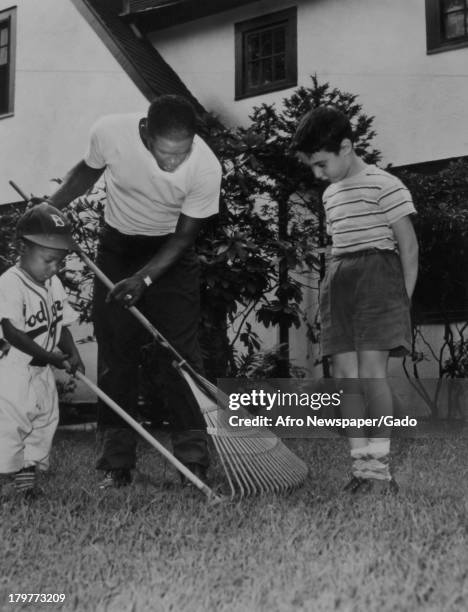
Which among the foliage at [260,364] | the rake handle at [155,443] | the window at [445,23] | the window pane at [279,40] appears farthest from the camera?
the window pane at [279,40]

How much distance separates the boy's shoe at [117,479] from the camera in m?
3.50

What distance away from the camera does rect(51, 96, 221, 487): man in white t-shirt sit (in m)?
3.56

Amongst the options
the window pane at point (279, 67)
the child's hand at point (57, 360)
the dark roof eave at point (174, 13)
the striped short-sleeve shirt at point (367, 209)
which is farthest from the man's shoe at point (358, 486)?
the dark roof eave at point (174, 13)

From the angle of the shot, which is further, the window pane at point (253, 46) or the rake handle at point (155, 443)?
the window pane at point (253, 46)

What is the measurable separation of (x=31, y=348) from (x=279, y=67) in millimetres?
6760

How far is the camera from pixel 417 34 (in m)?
8.25

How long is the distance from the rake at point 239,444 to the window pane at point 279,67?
622 cm

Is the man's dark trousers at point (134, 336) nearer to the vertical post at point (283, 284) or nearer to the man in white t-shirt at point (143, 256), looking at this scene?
the man in white t-shirt at point (143, 256)

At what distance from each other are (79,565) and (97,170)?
2.01 meters

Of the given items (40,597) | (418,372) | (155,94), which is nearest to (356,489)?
(40,597)

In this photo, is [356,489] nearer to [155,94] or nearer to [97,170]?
[97,170]

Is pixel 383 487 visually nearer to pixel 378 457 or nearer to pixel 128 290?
pixel 378 457

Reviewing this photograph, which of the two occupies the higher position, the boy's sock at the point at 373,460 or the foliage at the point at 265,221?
the foliage at the point at 265,221

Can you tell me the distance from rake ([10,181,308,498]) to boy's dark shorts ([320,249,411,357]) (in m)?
0.49
